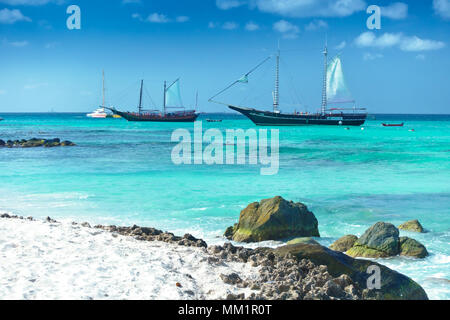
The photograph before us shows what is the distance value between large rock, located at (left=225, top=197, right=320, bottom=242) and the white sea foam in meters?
2.16

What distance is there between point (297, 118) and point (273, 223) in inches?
3029

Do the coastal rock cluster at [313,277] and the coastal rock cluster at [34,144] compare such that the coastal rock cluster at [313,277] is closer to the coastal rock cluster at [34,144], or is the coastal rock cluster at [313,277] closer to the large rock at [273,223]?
the large rock at [273,223]

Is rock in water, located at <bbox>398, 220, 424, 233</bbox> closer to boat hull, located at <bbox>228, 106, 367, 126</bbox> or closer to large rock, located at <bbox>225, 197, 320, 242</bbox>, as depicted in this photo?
large rock, located at <bbox>225, 197, 320, 242</bbox>

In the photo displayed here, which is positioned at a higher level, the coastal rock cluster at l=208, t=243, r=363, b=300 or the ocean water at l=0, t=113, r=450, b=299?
the coastal rock cluster at l=208, t=243, r=363, b=300

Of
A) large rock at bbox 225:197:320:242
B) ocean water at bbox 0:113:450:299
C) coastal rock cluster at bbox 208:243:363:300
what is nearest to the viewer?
coastal rock cluster at bbox 208:243:363:300

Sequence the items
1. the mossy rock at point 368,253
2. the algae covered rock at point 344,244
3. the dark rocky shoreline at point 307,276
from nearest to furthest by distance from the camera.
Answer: the dark rocky shoreline at point 307,276, the mossy rock at point 368,253, the algae covered rock at point 344,244

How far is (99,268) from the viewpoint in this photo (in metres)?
6.07

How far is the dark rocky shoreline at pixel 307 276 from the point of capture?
5.68 metres

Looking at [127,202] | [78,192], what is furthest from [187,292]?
[78,192]

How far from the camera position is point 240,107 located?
84.8m

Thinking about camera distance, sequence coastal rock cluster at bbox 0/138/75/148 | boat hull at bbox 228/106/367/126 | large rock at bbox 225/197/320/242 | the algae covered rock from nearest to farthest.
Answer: the algae covered rock < large rock at bbox 225/197/320/242 < coastal rock cluster at bbox 0/138/75/148 < boat hull at bbox 228/106/367/126

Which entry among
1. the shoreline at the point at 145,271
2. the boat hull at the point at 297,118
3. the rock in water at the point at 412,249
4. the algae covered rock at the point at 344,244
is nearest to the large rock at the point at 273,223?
the algae covered rock at the point at 344,244

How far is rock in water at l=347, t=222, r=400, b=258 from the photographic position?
8336mm

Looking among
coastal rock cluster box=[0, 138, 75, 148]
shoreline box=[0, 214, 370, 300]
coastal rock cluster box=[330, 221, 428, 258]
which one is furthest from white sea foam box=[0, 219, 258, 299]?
coastal rock cluster box=[0, 138, 75, 148]
